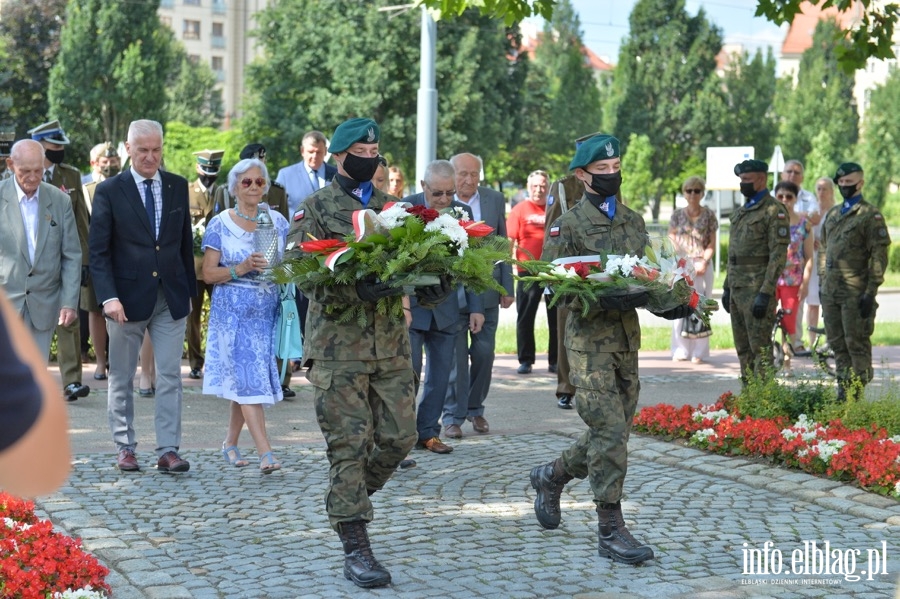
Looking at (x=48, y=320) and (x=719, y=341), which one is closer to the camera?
(x=48, y=320)

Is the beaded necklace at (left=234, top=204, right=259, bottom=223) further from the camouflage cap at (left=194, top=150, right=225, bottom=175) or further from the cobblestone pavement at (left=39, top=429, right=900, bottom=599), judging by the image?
the camouflage cap at (left=194, top=150, right=225, bottom=175)

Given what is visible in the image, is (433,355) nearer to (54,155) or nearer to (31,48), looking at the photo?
(54,155)

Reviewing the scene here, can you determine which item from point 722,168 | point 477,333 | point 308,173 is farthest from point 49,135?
point 722,168

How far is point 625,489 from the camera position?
7.97 metres

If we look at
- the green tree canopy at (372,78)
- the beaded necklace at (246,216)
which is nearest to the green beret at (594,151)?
the beaded necklace at (246,216)

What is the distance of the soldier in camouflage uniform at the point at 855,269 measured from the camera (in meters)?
11.5

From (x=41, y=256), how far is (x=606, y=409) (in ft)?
15.5

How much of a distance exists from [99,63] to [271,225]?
54.6 metres

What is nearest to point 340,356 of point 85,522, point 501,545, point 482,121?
point 501,545

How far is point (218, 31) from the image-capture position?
113438mm

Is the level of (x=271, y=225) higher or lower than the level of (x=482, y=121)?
lower

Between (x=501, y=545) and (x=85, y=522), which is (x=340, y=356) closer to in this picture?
(x=501, y=545)

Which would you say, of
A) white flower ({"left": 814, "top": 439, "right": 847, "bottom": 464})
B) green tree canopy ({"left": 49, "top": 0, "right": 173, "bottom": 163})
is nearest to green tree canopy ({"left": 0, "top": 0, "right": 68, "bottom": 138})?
green tree canopy ({"left": 49, "top": 0, "right": 173, "bottom": 163})

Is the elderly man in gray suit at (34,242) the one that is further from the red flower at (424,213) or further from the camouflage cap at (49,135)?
the red flower at (424,213)
